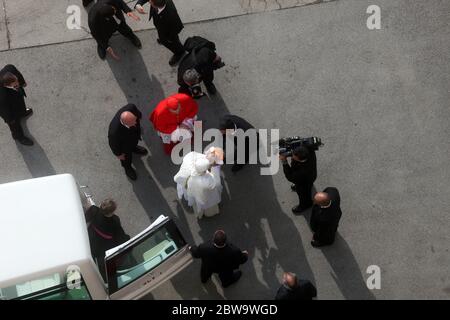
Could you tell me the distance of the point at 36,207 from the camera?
23.1ft

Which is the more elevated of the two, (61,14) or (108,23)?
(61,14)

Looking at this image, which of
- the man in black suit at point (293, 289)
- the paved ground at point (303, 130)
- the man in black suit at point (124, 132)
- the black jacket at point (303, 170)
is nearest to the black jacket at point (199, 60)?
the paved ground at point (303, 130)

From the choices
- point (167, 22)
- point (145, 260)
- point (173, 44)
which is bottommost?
point (145, 260)

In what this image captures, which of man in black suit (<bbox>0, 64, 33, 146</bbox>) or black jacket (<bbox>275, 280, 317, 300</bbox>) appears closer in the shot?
black jacket (<bbox>275, 280, 317, 300</bbox>)

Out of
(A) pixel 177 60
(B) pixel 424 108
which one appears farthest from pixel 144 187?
(B) pixel 424 108

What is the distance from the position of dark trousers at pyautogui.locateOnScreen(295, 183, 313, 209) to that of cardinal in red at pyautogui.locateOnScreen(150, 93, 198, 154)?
1681mm

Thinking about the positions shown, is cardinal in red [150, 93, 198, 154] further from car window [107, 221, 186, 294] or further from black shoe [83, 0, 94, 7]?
black shoe [83, 0, 94, 7]

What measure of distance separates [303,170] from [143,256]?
2.31 m

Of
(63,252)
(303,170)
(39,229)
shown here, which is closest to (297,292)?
(303,170)

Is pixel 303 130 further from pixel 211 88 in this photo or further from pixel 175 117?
pixel 175 117

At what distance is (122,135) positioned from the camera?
8.32 metres

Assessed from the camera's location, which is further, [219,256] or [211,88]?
[211,88]

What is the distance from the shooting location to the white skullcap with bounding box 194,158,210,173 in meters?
7.70

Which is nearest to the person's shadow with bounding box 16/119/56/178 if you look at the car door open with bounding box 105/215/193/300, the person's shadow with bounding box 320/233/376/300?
the car door open with bounding box 105/215/193/300
